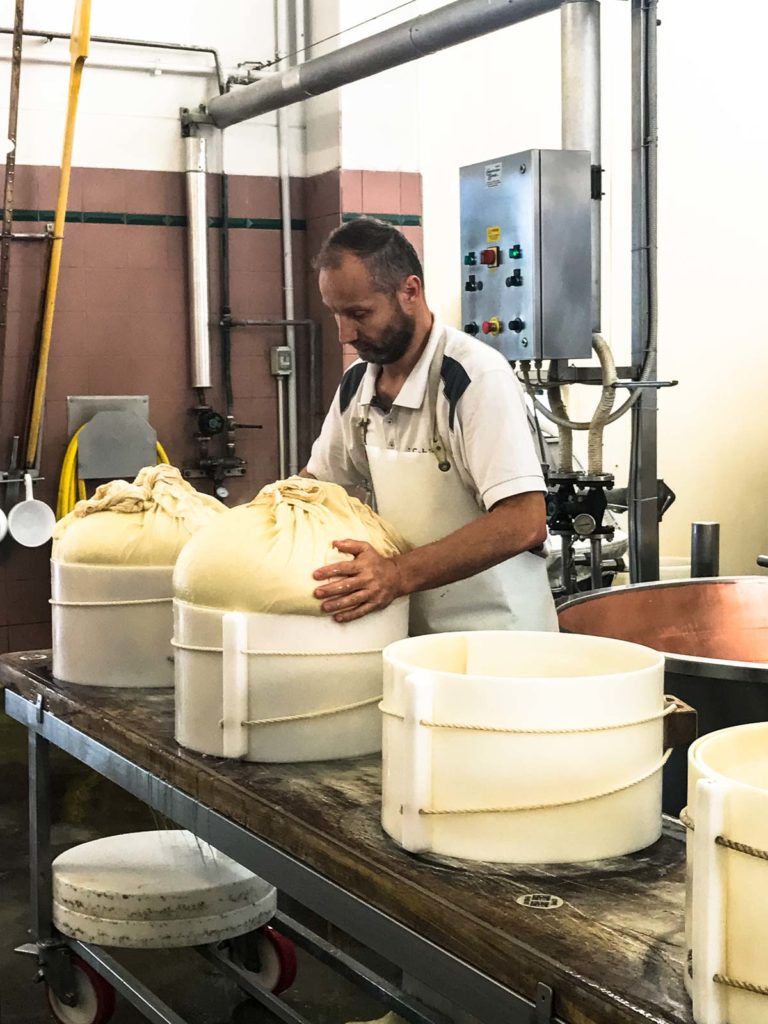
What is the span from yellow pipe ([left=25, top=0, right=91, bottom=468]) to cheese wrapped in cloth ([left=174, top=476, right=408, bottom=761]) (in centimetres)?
331

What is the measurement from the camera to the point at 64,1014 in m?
2.89

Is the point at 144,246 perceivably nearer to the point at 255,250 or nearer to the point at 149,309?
the point at 149,309

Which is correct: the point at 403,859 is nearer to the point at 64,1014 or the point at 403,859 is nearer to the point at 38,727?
the point at 38,727

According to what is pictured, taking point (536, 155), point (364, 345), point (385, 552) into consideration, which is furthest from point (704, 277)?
point (385, 552)

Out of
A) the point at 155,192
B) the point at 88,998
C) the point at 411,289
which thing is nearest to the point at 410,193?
the point at 155,192

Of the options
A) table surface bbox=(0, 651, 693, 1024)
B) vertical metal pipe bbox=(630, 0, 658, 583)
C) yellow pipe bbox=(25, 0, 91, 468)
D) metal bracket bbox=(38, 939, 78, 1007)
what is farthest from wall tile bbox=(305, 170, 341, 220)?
table surface bbox=(0, 651, 693, 1024)

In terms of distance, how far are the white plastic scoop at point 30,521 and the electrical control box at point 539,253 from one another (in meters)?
2.06

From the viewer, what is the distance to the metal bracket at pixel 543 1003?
118 cm

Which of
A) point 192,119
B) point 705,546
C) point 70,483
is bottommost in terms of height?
point 705,546

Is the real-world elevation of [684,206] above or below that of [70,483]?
above

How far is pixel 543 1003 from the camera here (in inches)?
46.8

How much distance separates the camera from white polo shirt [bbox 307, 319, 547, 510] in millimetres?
2119

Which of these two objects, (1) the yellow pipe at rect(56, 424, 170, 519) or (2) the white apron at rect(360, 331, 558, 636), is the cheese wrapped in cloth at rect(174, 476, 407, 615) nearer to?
(2) the white apron at rect(360, 331, 558, 636)

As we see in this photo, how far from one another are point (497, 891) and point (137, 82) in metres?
4.76
